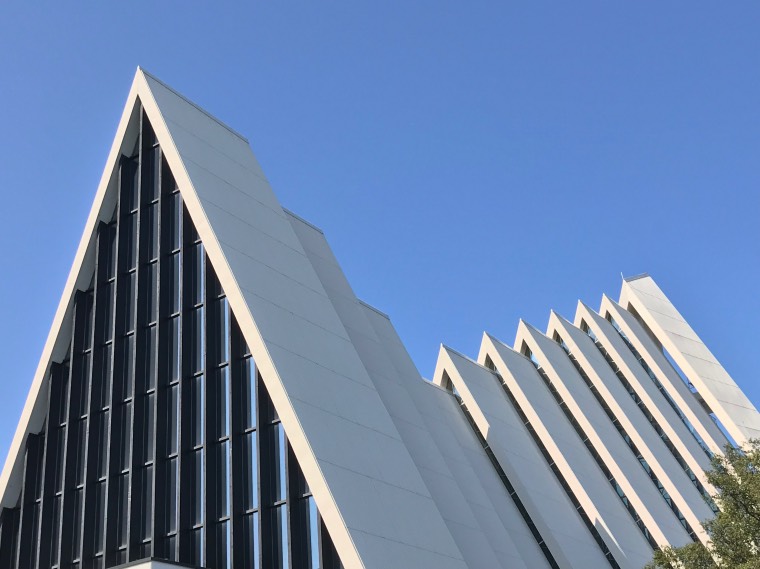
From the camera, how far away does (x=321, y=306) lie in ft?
90.7

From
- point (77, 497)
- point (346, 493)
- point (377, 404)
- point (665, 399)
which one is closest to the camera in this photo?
point (346, 493)

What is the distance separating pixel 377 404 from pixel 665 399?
86.3ft

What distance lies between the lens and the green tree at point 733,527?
24147mm

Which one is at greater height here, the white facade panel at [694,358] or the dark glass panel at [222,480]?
the white facade panel at [694,358]

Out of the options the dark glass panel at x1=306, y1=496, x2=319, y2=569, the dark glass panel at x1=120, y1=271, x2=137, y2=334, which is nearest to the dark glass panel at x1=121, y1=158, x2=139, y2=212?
the dark glass panel at x1=120, y1=271, x2=137, y2=334

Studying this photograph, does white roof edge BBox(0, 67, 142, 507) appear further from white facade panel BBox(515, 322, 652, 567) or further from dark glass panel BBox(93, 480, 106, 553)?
white facade panel BBox(515, 322, 652, 567)

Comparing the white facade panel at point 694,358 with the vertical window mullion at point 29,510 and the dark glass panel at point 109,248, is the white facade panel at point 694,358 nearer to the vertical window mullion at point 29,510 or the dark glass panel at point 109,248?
the dark glass panel at point 109,248

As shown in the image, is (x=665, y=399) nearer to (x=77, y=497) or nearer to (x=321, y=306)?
(x=321, y=306)

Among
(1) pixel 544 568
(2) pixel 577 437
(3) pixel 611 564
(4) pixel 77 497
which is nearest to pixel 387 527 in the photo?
(4) pixel 77 497

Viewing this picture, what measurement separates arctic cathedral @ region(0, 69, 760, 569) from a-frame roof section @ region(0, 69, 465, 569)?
0.07 metres

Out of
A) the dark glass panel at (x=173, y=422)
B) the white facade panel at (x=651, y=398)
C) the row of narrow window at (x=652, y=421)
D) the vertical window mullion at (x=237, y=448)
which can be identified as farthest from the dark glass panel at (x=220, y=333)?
the row of narrow window at (x=652, y=421)

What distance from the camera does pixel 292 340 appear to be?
24.5 meters

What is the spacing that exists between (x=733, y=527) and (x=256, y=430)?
1330 cm

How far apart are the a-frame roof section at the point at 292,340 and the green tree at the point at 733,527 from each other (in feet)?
22.4
